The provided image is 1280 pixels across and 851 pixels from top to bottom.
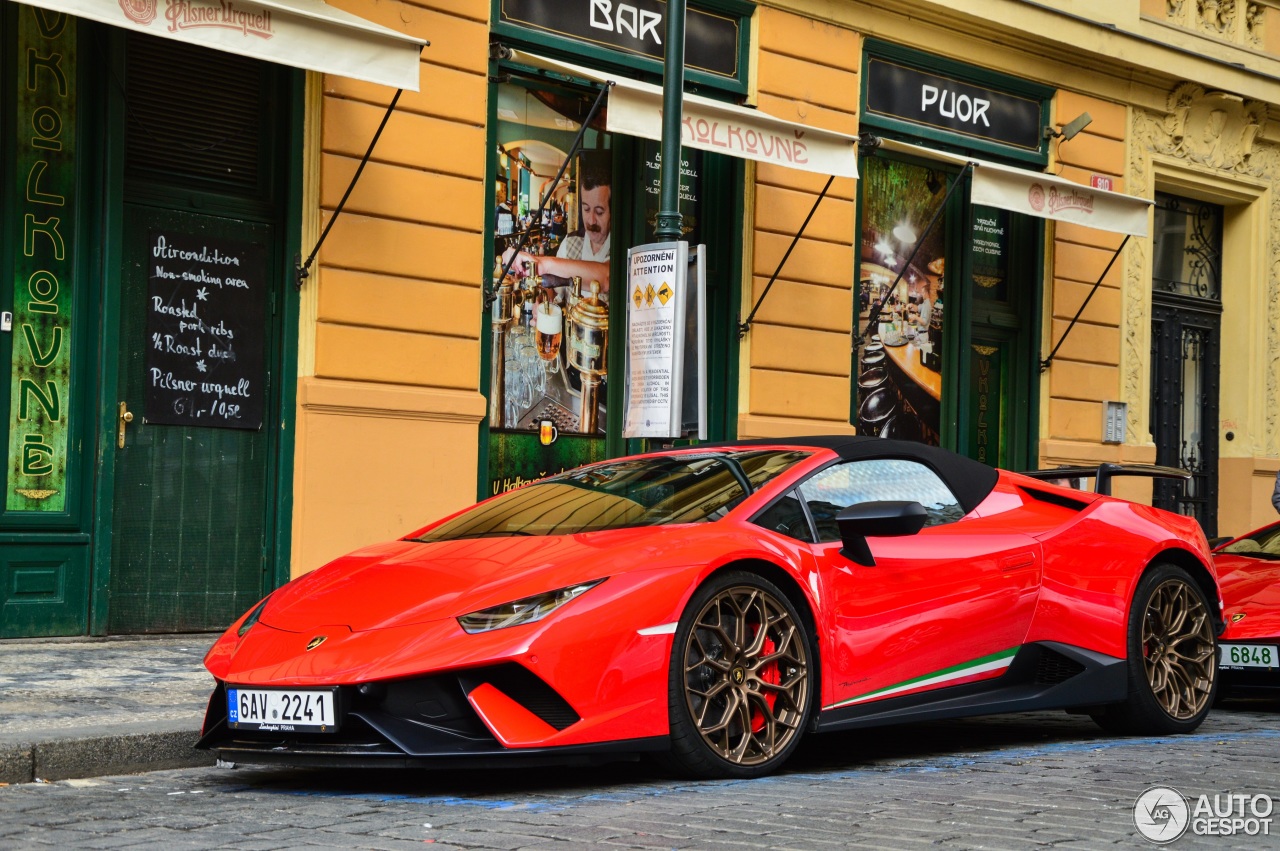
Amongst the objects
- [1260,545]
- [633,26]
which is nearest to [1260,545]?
[1260,545]

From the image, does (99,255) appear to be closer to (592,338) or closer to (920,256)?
(592,338)

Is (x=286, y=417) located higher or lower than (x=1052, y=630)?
higher

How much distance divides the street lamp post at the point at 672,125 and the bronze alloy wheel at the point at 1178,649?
12.2 feet

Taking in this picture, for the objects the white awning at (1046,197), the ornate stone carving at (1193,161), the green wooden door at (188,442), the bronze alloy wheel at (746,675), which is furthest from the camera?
the ornate stone carving at (1193,161)

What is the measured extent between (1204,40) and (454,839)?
49.9 feet

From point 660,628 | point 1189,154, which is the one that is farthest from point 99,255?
point 1189,154

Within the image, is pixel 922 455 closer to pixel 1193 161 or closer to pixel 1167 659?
pixel 1167 659

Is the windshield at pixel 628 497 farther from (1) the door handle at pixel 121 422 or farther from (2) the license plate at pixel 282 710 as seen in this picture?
(1) the door handle at pixel 121 422

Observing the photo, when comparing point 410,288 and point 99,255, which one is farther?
point 410,288

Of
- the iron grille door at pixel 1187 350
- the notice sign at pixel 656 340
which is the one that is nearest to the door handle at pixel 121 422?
the notice sign at pixel 656 340

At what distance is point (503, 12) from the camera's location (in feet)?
39.1

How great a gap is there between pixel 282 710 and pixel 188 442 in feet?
17.2

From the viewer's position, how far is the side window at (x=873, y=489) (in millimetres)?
6203

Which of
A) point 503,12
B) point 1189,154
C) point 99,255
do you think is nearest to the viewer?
point 99,255
